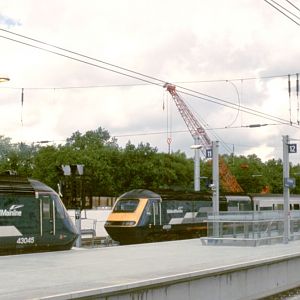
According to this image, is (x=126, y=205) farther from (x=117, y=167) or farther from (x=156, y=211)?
(x=117, y=167)

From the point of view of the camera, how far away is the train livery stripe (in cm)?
2120

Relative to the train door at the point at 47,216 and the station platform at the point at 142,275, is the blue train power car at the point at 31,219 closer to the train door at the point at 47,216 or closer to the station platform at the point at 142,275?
the train door at the point at 47,216

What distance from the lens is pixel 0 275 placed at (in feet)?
38.9

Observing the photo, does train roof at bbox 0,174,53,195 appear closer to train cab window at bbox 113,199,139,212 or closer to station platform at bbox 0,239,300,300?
station platform at bbox 0,239,300,300

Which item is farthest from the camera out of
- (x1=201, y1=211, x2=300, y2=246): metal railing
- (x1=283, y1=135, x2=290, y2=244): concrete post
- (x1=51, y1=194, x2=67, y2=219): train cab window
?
(x1=51, y1=194, x2=67, y2=219): train cab window

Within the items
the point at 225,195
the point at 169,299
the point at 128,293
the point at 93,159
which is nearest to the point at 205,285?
the point at 169,299

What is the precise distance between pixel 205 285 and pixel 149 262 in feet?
9.57

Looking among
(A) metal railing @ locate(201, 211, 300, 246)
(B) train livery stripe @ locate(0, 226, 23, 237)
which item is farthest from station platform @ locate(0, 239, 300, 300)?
(B) train livery stripe @ locate(0, 226, 23, 237)

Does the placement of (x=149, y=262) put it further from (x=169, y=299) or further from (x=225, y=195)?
(x=225, y=195)

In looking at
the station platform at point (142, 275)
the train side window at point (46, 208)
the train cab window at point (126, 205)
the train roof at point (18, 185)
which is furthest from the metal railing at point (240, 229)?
the train cab window at point (126, 205)

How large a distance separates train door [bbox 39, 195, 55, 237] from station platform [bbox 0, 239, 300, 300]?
17.1 ft

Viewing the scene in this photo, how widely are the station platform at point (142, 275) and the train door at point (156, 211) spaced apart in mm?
14788

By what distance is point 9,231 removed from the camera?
70.3ft

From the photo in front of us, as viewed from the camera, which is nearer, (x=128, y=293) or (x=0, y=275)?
(x=128, y=293)
